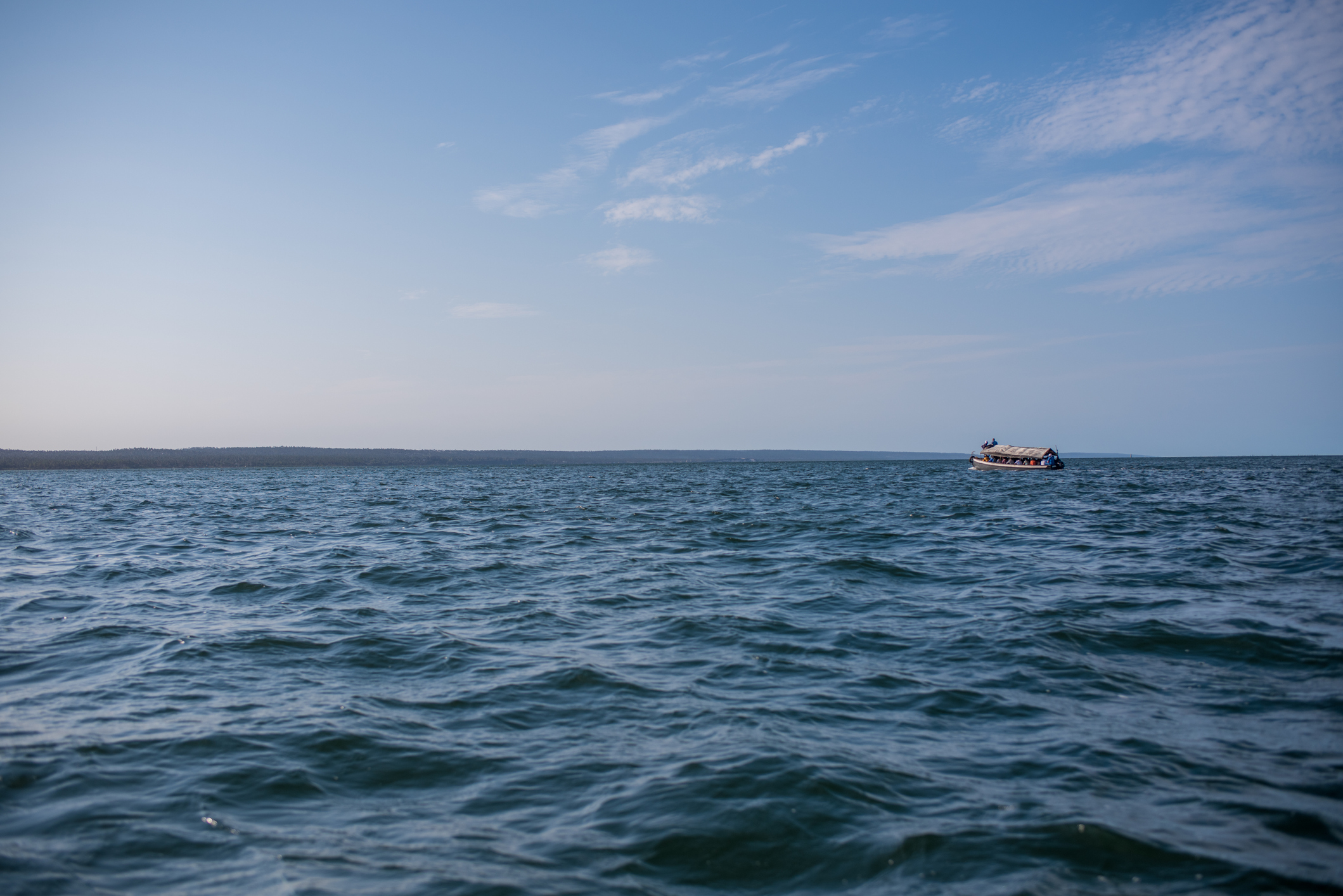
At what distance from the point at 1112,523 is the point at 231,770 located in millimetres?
31819

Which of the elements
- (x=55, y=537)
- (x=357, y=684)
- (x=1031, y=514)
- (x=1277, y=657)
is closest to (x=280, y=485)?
(x=55, y=537)

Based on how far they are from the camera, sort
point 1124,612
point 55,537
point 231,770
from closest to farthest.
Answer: point 231,770 → point 1124,612 → point 55,537

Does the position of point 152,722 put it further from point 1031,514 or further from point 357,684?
point 1031,514

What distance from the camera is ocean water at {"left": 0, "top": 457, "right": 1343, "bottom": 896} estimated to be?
5859 millimetres

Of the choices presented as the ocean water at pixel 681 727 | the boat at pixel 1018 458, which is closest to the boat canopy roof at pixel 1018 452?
the boat at pixel 1018 458

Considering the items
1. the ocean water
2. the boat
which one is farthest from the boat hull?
the ocean water

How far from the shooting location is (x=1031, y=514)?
117 ft

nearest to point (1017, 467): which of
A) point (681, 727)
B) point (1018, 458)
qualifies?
point (1018, 458)

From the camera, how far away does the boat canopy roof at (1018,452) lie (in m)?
93.7

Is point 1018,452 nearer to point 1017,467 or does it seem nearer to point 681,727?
point 1017,467

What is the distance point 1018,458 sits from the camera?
319ft

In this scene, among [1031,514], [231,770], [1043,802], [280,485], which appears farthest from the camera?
[280,485]

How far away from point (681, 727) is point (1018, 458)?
99.1 meters

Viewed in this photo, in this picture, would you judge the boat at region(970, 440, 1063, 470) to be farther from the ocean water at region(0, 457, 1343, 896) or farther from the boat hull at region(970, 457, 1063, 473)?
the ocean water at region(0, 457, 1343, 896)
